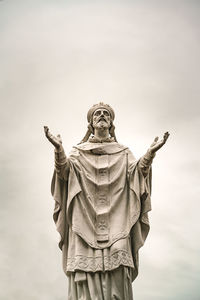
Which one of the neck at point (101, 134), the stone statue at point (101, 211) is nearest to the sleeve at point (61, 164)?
the stone statue at point (101, 211)

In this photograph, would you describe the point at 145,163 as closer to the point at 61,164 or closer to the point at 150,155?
the point at 150,155

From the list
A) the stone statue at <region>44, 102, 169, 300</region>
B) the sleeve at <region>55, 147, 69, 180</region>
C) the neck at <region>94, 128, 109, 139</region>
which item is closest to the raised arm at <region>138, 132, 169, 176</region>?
the stone statue at <region>44, 102, 169, 300</region>

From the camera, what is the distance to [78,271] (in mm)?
14742

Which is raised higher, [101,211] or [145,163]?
[145,163]

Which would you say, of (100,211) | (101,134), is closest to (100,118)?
(101,134)

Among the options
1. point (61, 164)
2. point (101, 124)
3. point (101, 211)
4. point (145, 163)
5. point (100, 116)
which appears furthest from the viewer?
point (100, 116)

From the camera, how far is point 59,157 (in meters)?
15.9

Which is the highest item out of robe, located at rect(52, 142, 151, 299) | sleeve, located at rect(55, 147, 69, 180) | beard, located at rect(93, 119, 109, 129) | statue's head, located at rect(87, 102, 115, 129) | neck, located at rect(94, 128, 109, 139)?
statue's head, located at rect(87, 102, 115, 129)

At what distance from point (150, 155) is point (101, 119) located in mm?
2234

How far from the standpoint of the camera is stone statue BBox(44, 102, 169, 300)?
48.3 feet

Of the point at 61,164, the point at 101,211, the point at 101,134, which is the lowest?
the point at 101,211

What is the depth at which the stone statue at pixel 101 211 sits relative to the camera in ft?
48.3

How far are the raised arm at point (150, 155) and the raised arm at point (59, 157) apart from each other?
202cm

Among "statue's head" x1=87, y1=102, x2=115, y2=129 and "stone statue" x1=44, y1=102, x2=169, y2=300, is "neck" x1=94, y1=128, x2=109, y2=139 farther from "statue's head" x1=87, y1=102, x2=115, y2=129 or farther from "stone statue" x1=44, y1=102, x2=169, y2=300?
"statue's head" x1=87, y1=102, x2=115, y2=129
